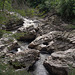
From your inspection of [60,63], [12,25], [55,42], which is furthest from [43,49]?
[12,25]

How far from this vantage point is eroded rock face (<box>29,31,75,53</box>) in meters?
9.15

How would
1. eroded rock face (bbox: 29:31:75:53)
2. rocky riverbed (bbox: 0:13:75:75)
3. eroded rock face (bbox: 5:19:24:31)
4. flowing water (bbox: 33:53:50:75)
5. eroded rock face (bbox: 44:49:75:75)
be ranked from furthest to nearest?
eroded rock face (bbox: 5:19:24:31)
eroded rock face (bbox: 29:31:75:53)
flowing water (bbox: 33:53:50:75)
rocky riverbed (bbox: 0:13:75:75)
eroded rock face (bbox: 44:49:75:75)

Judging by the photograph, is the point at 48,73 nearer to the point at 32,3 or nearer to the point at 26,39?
the point at 26,39

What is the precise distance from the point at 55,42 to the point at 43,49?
1.25 meters

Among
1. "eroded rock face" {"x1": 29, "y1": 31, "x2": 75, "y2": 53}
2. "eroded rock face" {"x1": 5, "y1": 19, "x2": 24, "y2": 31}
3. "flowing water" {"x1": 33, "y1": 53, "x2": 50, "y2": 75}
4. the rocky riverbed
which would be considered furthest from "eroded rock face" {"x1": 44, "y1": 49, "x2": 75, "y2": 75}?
"eroded rock face" {"x1": 5, "y1": 19, "x2": 24, "y2": 31}

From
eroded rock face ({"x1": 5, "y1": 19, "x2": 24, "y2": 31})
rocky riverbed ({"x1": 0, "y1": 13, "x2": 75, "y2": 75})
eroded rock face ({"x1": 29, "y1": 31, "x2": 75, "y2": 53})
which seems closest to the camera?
rocky riverbed ({"x1": 0, "y1": 13, "x2": 75, "y2": 75})

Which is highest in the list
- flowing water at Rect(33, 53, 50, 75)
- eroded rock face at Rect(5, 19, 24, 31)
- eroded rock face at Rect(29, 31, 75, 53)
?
eroded rock face at Rect(5, 19, 24, 31)

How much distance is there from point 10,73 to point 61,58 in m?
4.01

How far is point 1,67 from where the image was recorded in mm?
2980

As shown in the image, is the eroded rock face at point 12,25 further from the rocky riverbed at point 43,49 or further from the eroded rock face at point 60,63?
the eroded rock face at point 60,63

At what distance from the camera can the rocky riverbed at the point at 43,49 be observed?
20.0ft

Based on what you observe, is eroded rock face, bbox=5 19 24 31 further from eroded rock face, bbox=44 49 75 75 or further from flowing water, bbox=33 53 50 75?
eroded rock face, bbox=44 49 75 75

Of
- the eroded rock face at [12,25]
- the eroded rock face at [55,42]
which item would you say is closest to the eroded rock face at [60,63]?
the eroded rock face at [55,42]

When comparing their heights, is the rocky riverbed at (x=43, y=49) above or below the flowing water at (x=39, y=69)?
above
